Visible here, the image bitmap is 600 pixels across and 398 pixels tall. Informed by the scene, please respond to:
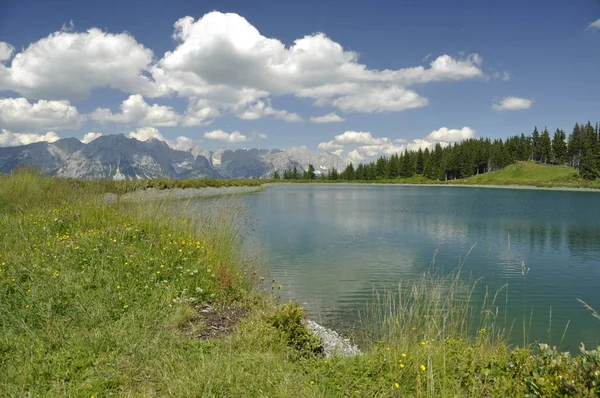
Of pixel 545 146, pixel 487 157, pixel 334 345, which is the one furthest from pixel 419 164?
pixel 334 345

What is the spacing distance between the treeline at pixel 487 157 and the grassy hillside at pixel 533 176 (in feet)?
11.6

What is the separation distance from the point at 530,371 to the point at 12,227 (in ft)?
37.0

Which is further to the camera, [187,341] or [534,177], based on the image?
[534,177]

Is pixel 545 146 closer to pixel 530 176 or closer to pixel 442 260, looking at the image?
pixel 530 176

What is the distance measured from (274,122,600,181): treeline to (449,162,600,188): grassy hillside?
139 inches

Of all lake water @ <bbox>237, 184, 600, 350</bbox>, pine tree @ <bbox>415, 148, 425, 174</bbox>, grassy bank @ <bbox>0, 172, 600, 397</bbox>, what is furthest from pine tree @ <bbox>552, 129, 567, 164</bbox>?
grassy bank @ <bbox>0, 172, 600, 397</bbox>

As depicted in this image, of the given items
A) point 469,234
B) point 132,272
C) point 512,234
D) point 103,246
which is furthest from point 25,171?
point 512,234

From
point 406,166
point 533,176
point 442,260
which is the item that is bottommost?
point 442,260

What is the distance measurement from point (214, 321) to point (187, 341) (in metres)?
1.16

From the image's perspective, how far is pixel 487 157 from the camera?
124562 millimetres

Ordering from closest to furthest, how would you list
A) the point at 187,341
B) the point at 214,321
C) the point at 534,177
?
1. the point at 187,341
2. the point at 214,321
3. the point at 534,177

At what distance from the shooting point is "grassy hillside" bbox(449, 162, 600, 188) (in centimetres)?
9039

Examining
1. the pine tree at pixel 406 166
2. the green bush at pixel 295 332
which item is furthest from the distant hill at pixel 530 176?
the green bush at pixel 295 332

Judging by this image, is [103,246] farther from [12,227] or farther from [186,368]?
[186,368]
